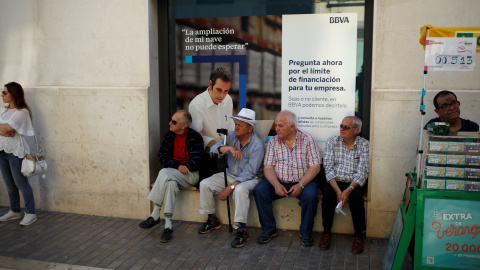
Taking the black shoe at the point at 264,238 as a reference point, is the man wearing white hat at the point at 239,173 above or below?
above

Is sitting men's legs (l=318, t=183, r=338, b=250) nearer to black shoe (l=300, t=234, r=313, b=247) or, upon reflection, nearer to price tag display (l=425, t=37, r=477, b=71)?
black shoe (l=300, t=234, r=313, b=247)

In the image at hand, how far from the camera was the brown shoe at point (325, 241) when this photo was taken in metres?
5.00

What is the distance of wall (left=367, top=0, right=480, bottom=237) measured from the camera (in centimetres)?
493

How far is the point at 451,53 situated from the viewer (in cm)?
411

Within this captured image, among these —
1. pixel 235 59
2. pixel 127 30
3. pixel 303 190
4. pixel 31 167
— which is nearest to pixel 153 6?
pixel 127 30

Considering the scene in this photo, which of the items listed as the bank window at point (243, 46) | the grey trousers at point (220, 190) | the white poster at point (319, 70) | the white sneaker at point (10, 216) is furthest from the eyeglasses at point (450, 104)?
the white sneaker at point (10, 216)

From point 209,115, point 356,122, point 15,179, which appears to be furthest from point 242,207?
point 15,179

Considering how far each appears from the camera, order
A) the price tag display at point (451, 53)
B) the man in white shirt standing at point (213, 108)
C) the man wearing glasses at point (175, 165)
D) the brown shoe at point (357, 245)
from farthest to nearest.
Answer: the man in white shirt standing at point (213, 108) < the man wearing glasses at point (175, 165) < the brown shoe at point (357, 245) < the price tag display at point (451, 53)

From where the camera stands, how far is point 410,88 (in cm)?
512

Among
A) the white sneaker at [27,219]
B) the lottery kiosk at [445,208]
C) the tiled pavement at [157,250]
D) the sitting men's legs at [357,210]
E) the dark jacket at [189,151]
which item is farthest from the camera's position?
the white sneaker at [27,219]

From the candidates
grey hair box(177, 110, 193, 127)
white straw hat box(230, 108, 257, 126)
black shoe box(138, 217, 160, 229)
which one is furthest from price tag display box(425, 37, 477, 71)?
black shoe box(138, 217, 160, 229)

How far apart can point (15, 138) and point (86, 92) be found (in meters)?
1.06

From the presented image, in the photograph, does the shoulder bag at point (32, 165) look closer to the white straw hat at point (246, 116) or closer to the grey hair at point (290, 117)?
the white straw hat at point (246, 116)

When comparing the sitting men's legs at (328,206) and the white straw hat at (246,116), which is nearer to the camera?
the sitting men's legs at (328,206)
